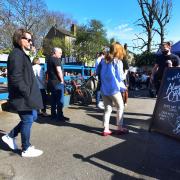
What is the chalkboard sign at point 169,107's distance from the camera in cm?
567

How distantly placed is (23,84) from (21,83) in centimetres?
4

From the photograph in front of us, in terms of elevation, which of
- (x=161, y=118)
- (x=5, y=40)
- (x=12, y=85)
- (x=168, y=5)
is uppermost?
(x=168, y=5)

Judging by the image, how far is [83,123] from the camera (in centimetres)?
755

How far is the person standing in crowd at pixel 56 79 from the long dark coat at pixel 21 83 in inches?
100

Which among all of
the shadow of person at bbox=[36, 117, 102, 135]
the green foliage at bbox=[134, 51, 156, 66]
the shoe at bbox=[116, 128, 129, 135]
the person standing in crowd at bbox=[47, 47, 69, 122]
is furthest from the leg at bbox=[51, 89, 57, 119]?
the green foliage at bbox=[134, 51, 156, 66]

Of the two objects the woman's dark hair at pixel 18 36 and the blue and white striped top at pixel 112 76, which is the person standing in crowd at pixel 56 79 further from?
the woman's dark hair at pixel 18 36

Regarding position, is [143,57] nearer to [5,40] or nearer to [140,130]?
[5,40]

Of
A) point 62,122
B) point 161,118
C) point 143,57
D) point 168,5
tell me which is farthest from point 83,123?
point 168,5

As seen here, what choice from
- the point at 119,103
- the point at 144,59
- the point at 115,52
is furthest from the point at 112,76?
the point at 144,59

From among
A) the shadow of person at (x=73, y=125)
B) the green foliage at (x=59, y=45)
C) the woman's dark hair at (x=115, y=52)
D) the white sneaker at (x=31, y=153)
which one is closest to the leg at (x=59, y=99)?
the shadow of person at (x=73, y=125)

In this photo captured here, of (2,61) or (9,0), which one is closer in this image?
(2,61)

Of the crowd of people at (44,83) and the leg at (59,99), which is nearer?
the crowd of people at (44,83)

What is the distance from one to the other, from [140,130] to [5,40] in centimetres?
3347

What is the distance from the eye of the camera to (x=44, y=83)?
27.1 ft
